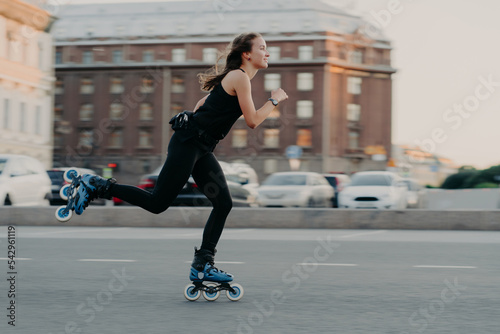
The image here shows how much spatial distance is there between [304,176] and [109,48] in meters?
53.9

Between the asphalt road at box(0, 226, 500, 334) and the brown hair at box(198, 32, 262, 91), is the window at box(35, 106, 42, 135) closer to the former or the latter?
the asphalt road at box(0, 226, 500, 334)

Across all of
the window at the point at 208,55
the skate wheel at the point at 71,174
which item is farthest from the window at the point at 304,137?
the skate wheel at the point at 71,174

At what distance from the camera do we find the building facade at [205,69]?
7150cm

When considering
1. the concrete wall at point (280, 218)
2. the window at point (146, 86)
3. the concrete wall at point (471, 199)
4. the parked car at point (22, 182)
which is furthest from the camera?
the window at point (146, 86)

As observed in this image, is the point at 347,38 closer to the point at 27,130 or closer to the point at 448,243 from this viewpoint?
the point at 27,130

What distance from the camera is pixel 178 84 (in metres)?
74.9

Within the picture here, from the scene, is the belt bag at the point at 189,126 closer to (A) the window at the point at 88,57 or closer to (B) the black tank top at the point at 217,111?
(B) the black tank top at the point at 217,111

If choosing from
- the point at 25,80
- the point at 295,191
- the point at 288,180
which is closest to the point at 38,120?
the point at 25,80

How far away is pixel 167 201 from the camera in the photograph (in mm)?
5332

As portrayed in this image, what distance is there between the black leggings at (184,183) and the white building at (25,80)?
43001mm

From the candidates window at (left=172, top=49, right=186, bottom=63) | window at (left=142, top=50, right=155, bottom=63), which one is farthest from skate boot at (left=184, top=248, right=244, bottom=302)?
window at (left=142, top=50, right=155, bottom=63)

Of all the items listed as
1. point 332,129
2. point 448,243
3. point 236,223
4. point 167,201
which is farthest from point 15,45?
point 167,201

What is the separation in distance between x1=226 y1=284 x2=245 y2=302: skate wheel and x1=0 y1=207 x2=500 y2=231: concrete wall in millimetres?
10838

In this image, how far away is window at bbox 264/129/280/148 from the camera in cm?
7231
